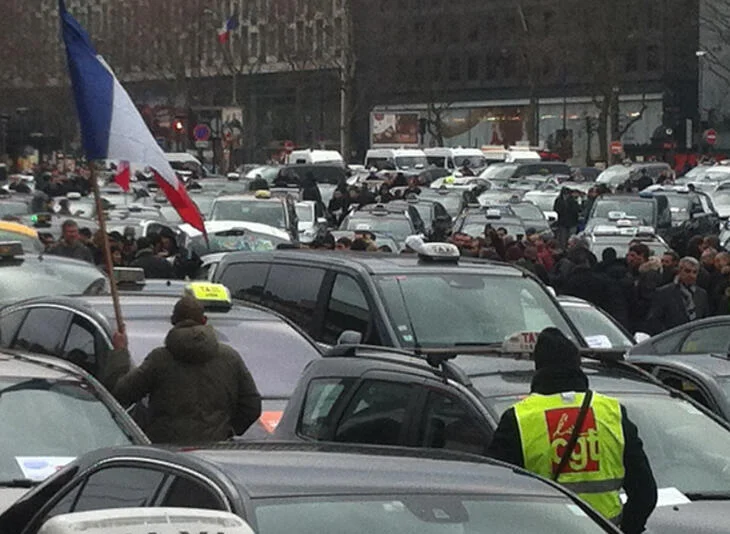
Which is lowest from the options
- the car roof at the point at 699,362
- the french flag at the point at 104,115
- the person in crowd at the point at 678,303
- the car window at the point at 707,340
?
the person in crowd at the point at 678,303

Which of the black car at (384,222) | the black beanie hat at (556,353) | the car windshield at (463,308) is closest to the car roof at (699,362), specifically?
the car windshield at (463,308)

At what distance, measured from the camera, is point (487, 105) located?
10312 centimetres

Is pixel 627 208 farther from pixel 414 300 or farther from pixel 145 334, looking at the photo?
pixel 145 334

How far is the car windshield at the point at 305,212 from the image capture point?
3419 centimetres

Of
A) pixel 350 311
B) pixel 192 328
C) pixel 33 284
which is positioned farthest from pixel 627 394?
pixel 33 284

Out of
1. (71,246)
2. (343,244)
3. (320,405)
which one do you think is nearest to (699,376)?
(320,405)

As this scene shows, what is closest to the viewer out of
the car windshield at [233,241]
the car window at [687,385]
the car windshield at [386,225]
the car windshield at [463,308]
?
the car window at [687,385]

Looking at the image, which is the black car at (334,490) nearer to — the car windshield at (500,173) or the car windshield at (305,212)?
the car windshield at (305,212)

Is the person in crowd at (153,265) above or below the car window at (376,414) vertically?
below

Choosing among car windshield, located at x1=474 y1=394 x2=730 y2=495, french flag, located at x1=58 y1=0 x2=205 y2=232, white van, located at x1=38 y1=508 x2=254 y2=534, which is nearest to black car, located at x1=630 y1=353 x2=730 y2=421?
car windshield, located at x1=474 y1=394 x2=730 y2=495

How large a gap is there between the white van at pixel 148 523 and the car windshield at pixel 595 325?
36.5 feet

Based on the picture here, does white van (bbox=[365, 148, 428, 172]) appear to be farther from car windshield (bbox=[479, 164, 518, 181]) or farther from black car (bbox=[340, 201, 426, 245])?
black car (bbox=[340, 201, 426, 245])

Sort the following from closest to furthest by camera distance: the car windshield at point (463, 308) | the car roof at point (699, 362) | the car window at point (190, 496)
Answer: the car window at point (190, 496) → the car roof at point (699, 362) → the car windshield at point (463, 308)

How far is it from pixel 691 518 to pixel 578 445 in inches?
33.3
